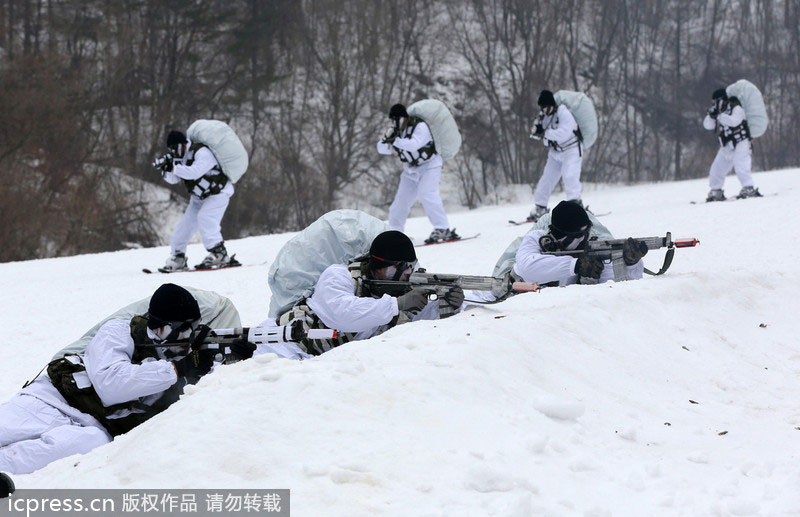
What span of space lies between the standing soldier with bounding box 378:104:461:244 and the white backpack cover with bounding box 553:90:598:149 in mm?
2034

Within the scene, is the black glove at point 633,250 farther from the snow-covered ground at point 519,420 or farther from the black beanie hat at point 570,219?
the snow-covered ground at point 519,420

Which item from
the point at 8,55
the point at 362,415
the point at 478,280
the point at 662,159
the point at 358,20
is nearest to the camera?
the point at 362,415

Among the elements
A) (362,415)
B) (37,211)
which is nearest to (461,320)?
(362,415)

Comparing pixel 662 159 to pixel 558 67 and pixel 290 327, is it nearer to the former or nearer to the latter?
pixel 558 67

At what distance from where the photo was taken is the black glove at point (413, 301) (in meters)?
5.14

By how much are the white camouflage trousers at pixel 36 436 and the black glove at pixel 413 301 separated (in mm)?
1677

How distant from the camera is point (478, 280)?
Answer: 5.12 meters

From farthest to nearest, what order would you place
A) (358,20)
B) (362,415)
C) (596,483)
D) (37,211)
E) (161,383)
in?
(358,20)
(37,211)
(161,383)
(362,415)
(596,483)

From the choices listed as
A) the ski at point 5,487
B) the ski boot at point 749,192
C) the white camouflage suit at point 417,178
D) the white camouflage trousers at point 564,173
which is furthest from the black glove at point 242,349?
the ski boot at point 749,192

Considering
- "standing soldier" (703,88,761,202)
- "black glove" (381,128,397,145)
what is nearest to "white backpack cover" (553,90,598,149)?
"standing soldier" (703,88,761,202)

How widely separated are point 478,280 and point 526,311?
47 centimetres

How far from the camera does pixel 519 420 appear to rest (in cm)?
342

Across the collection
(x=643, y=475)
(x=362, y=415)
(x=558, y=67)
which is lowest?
(x=643, y=475)

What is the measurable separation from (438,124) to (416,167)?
66cm
